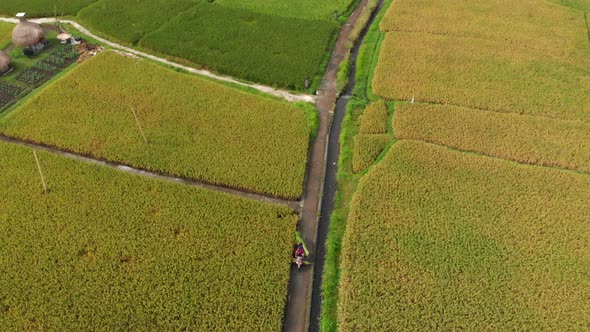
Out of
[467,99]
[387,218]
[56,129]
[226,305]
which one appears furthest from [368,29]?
[226,305]

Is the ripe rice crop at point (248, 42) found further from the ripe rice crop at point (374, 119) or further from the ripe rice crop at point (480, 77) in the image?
the ripe rice crop at point (480, 77)

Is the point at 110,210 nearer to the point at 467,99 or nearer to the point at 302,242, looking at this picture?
the point at 302,242

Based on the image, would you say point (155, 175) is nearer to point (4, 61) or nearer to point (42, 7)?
point (4, 61)

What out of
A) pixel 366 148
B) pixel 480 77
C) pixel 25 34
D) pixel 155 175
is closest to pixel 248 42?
pixel 366 148

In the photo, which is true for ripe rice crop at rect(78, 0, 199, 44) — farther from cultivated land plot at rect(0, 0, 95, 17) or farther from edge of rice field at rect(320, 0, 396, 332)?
edge of rice field at rect(320, 0, 396, 332)

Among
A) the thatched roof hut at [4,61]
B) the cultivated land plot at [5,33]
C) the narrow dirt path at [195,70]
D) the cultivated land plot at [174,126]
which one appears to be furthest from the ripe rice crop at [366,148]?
the cultivated land plot at [5,33]
